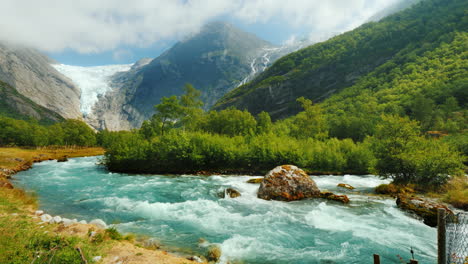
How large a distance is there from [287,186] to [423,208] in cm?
1090

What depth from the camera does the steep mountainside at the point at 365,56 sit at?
133125 millimetres

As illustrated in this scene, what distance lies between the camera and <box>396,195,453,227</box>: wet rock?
672 inches

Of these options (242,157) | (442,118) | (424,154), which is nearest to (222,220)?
(424,154)

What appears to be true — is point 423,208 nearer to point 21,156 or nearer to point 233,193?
point 233,193

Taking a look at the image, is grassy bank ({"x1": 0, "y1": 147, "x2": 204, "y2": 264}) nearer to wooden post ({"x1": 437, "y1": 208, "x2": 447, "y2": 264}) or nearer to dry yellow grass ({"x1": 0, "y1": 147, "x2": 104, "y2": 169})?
wooden post ({"x1": 437, "y1": 208, "x2": 447, "y2": 264})

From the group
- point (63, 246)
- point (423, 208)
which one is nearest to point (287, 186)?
point (423, 208)

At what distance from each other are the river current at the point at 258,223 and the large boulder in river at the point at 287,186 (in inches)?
40.5

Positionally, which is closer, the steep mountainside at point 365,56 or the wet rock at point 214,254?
the wet rock at point 214,254

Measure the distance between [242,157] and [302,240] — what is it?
30.6m

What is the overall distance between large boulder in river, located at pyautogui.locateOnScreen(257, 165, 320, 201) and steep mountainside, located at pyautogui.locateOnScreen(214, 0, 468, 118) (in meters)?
119

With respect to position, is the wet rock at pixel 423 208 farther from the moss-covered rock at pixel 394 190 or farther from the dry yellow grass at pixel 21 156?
the dry yellow grass at pixel 21 156

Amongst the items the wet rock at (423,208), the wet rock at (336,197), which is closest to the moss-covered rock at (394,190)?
the wet rock at (423,208)

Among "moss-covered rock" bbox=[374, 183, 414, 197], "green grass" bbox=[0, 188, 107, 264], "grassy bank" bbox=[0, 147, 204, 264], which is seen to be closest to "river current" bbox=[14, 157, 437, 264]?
"moss-covered rock" bbox=[374, 183, 414, 197]

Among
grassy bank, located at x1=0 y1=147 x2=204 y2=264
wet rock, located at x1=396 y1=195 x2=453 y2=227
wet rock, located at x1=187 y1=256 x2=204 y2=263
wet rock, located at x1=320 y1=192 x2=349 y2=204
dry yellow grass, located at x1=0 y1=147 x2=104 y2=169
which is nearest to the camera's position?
grassy bank, located at x1=0 y1=147 x2=204 y2=264
